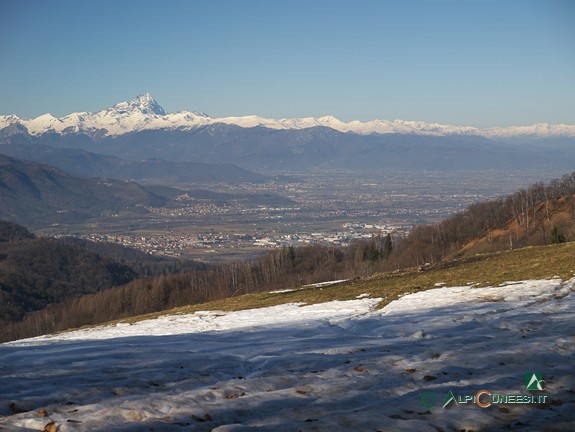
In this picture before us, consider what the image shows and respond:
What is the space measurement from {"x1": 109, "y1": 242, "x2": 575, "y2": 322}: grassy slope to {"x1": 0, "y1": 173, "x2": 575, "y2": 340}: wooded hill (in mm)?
34550

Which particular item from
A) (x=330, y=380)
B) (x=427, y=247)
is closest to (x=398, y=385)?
(x=330, y=380)

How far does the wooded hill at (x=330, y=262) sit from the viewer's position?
81.8 metres

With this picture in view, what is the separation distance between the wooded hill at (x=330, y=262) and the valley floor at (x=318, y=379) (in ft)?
189

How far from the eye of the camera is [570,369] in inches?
499

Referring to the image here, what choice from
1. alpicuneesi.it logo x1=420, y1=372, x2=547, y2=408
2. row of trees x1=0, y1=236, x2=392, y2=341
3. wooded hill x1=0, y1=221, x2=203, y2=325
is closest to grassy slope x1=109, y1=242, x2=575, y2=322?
alpicuneesi.it logo x1=420, y1=372, x2=547, y2=408

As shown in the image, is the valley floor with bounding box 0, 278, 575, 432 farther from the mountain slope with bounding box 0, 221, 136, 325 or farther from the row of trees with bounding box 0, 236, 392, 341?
the mountain slope with bounding box 0, 221, 136, 325

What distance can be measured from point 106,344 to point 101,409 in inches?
415

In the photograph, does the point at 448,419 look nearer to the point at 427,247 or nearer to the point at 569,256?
the point at 569,256

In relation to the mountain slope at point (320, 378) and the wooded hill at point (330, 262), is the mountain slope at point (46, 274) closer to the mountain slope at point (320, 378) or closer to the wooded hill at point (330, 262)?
the wooded hill at point (330, 262)

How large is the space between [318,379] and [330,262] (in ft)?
320

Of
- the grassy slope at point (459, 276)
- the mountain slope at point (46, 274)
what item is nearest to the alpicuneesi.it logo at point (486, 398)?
the grassy slope at point (459, 276)

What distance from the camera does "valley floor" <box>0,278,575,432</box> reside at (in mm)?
10203

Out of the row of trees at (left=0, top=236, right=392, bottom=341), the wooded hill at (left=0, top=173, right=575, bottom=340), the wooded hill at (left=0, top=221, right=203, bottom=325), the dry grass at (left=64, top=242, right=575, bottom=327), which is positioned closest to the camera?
the dry grass at (left=64, top=242, right=575, bottom=327)

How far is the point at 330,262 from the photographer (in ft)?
361
